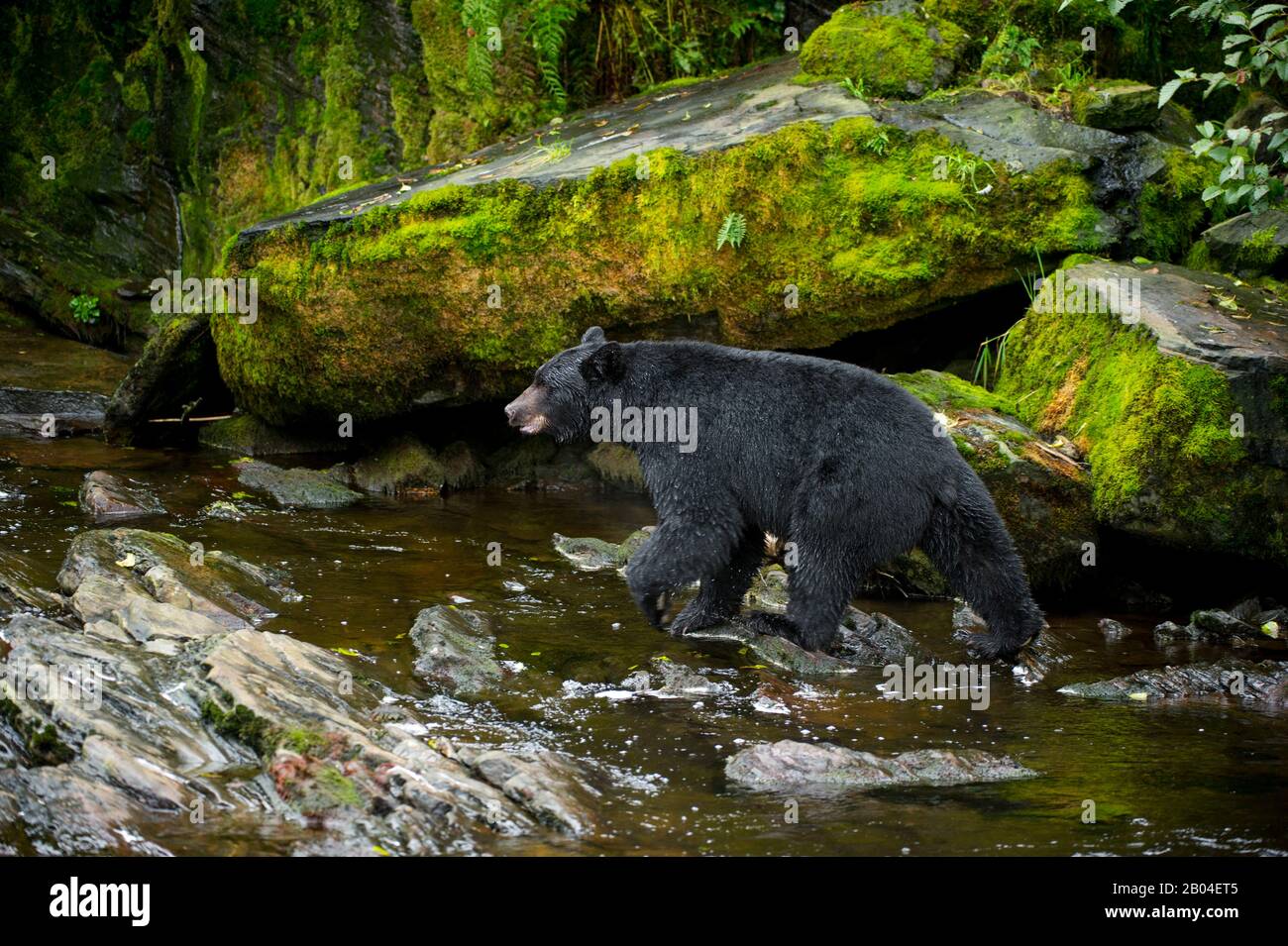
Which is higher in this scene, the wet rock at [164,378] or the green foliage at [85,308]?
the green foliage at [85,308]

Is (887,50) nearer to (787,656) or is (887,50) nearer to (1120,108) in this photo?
(1120,108)

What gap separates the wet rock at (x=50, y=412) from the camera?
1369cm

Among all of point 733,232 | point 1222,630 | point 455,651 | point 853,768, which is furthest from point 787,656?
point 733,232

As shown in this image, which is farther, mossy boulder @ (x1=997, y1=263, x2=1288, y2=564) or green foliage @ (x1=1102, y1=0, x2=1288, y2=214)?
mossy boulder @ (x1=997, y1=263, x2=1288, y2=564)

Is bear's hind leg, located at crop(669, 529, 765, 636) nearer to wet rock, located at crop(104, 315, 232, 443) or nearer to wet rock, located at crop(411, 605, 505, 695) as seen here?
wet rock, located at crop(411, 605, 505, 695)

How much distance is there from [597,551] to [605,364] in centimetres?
240

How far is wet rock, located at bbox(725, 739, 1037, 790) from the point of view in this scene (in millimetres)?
5703

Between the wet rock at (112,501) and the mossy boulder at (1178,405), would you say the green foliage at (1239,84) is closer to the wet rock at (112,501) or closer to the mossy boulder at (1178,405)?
the mossy boulder at (1178,405)

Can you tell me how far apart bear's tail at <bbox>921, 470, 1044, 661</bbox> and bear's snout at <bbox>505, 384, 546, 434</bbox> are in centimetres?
271

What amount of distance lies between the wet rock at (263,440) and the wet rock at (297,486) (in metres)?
1.53

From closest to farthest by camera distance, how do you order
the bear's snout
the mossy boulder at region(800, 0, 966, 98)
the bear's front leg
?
the bear's front leg < the bear's snout < the mossy boulder at region(800, 0, 966, 98)

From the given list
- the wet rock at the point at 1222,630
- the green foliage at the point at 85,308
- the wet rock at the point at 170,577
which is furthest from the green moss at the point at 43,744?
the green foliage at the point at 85,308

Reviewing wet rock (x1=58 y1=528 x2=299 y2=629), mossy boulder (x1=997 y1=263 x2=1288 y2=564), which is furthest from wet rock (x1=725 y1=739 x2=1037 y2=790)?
wet rock (x1=58 y1=528 x2=299 y2=629)

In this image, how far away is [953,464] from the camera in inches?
291
